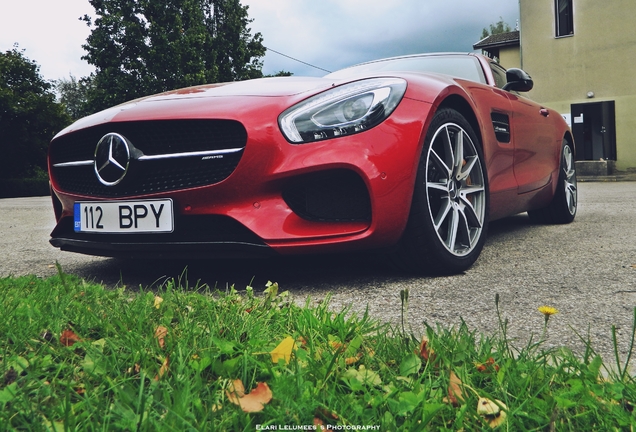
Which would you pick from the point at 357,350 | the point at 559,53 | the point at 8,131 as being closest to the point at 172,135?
the point at 357,350

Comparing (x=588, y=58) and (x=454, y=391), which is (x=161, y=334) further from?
(x=588, y=58)

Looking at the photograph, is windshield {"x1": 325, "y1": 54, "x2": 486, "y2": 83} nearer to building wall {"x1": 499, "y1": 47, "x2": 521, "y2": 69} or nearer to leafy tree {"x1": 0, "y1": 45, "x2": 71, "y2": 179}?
building wall {"x1": 499, "y1": 47, "x2": 521, "y2": 69}

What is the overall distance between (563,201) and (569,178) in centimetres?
38

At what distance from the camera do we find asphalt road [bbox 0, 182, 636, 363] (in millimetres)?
1959

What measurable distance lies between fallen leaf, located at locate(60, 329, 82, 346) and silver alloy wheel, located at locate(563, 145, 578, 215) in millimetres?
4175

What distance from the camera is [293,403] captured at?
1163 mm

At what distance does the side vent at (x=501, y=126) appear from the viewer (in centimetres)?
348

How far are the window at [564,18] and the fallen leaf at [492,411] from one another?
64.0 feet

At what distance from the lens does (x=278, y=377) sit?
4.24ft

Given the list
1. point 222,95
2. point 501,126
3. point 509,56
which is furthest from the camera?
point 509,56

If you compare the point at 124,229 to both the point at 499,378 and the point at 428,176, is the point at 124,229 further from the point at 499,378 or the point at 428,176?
the point at 499,378

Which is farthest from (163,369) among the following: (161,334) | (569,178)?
(569,178)

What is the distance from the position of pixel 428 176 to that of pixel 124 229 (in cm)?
134

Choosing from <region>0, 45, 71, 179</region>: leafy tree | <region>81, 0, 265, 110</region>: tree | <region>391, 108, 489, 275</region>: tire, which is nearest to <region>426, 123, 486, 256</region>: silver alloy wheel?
<region>391, 108, 489, 275</region>: tire
